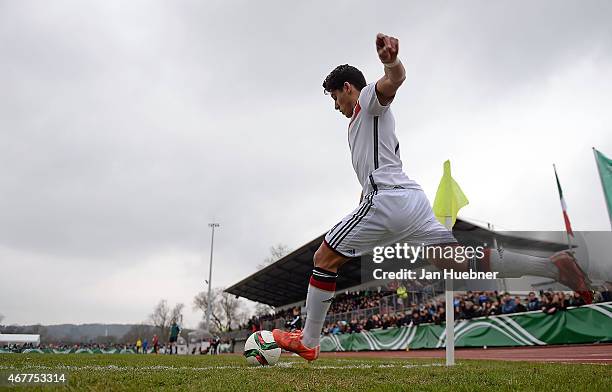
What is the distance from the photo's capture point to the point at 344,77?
3.96 m

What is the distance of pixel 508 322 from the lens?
48.9ft

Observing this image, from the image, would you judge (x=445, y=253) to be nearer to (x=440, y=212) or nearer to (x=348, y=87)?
(x=348, y=87)

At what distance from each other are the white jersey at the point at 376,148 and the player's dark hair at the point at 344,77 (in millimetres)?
358

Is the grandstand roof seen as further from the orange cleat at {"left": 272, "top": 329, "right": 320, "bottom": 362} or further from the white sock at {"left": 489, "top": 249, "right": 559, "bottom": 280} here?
the orange cleat at {"left": 272, "top": 329, "right": 320, "bottom": 362}

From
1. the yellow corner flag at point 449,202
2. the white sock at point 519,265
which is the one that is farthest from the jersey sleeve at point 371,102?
the yellow corner flag at point 449,202

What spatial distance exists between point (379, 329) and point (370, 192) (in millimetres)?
20252

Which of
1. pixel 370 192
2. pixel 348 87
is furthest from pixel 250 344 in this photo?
pixel 348 87

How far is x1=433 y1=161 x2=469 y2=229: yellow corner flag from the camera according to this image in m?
6.55

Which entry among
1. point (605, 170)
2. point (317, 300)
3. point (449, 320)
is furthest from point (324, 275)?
point (605, 170)

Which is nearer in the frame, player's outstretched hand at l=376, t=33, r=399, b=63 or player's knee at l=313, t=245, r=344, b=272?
player's outstretched hand at l=376, t=33, r=399, b=63

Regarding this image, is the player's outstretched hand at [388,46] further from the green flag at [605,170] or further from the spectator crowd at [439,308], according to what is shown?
the green flag at [605,170]

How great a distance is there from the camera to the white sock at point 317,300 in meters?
3.82

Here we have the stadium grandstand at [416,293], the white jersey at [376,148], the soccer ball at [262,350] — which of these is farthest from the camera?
the stadium grandstand at [416,293]

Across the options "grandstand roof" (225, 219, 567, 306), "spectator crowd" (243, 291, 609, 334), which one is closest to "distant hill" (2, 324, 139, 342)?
"grandstand roof" (225, 219, 567, 306)
